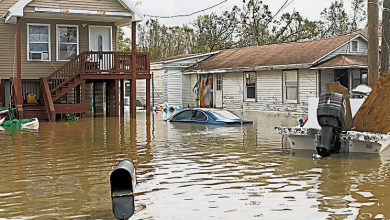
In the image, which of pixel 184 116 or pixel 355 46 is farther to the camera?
pixel 355 46

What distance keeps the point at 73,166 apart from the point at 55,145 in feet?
15.4

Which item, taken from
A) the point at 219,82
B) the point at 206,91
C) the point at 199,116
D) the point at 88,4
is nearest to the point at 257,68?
the point at 219,82

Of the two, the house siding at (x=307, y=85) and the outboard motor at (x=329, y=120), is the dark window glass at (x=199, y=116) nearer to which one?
the house siding at (x=307, y=85)

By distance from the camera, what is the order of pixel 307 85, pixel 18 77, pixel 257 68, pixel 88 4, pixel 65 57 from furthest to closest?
pixel 257 68
pixel 307 85
pixel 65 57
pixel 88 4
pixel 18 77

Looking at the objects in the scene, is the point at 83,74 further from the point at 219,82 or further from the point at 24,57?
the point at 219,82

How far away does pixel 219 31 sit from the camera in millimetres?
65375

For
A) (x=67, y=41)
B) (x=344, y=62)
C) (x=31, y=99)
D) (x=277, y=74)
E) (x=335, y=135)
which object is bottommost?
(x=335, y=135)

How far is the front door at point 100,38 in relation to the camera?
32.4 metres

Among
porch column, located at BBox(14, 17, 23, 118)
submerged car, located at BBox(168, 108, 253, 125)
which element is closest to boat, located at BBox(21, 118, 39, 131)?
porch column, located at BBox(14, 17, 23, 118)

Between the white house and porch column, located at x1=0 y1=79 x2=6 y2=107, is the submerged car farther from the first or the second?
the white house

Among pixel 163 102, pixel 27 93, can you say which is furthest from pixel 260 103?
pixel 27 93

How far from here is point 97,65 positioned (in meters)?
29.7

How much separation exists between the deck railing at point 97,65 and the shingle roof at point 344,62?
34.0 feet

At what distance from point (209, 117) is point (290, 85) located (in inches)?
515
